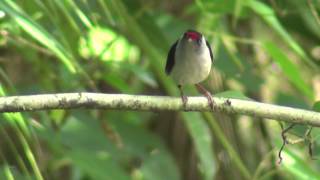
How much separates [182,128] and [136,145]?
14.4 inches

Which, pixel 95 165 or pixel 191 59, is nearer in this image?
pixel 191 59

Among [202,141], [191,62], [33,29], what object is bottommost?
[202,141]

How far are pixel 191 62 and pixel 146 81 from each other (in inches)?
22.0

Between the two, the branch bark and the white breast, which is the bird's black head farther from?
the branch bark

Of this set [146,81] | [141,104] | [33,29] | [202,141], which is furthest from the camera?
[146,81]

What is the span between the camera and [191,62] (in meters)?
1.65

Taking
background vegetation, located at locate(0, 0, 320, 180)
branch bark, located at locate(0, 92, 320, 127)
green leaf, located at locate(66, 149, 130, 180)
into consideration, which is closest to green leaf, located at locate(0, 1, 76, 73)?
background vegetation, located at locate(0, 0, 320, 180)

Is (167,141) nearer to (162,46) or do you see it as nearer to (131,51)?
(131,51)

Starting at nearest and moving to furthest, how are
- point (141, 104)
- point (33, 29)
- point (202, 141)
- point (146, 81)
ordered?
1. point (141, 104)
2. point (33, 29)
3. point (202, 141)
4. point (146, 81)

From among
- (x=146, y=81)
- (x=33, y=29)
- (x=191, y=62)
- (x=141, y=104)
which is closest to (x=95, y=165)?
(x=146, y=81)

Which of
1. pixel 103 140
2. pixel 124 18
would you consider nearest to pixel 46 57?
pixel 103 140

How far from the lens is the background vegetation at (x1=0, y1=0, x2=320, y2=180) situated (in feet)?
6.30

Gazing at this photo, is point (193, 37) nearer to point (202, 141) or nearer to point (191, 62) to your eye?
point (191, 62)

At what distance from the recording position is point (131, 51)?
9.05 feet
